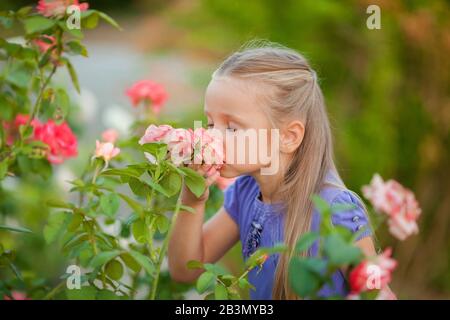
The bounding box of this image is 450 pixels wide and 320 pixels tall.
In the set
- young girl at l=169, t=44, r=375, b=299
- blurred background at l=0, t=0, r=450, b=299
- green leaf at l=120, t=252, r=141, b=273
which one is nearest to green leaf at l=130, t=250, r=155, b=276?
green leaf at l=120, t=252, r=141, b=273

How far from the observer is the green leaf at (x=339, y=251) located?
Answer: 88 centimetres

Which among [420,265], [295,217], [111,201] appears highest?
[111,201]

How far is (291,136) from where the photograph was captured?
162cm

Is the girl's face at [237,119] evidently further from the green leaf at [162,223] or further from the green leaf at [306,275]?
the green leaf at [306,275]

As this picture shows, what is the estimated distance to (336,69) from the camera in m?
3.49

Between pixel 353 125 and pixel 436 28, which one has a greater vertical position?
pixel 436 28

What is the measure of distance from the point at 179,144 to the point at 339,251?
0.46 m

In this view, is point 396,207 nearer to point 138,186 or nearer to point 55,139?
point 138,186

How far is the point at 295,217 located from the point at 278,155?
0.15m

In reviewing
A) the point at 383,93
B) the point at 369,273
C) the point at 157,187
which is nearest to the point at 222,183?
the point at 157,187

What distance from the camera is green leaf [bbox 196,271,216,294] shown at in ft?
3.88

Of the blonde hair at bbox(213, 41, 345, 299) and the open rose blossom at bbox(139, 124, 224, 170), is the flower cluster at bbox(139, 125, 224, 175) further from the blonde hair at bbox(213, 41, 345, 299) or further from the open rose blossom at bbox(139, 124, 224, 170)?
the blonde hair at bbox(213, 41, 345, 299)
